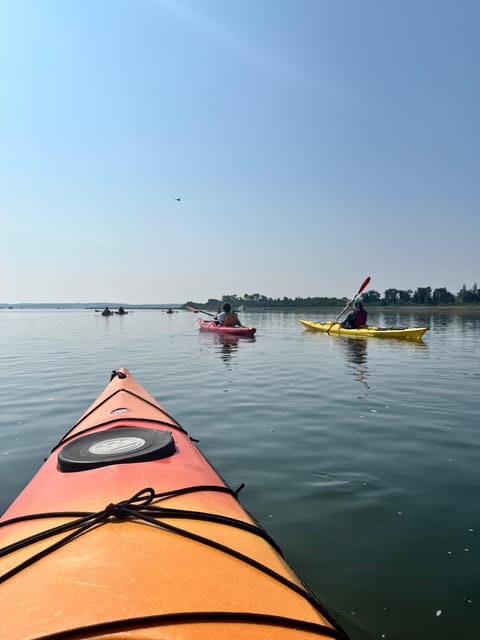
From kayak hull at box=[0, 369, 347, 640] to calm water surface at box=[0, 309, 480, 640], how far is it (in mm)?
1140

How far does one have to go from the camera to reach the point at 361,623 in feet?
9.10

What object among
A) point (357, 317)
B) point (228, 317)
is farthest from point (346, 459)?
point (228, 317)

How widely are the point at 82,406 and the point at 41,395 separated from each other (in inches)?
68.8

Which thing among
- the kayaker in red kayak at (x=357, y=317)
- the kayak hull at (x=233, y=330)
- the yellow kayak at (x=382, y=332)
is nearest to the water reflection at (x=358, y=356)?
the yellow kayak at (x=382, y=332)

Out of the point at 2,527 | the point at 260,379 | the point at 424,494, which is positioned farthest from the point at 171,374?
the point at 2,527

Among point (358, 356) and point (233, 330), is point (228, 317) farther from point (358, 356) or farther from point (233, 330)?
point (358, 356)

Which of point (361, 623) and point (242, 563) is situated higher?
point (242, 563)

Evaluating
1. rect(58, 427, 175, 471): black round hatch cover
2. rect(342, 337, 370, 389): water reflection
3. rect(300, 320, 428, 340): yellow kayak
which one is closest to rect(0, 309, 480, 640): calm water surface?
rect(342, 337, 370, 389): water reflection

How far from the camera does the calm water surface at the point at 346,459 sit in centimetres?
311

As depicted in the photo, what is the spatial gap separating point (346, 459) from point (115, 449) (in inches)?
131

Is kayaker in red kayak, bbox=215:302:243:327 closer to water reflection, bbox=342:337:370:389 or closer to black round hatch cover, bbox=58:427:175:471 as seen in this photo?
water reflection, bbox=342:337:370:389

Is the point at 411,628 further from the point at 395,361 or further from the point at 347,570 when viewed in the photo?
the point at 395,361

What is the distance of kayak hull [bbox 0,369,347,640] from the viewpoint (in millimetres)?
1673

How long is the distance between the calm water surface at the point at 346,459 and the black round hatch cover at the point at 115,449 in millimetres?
1323
